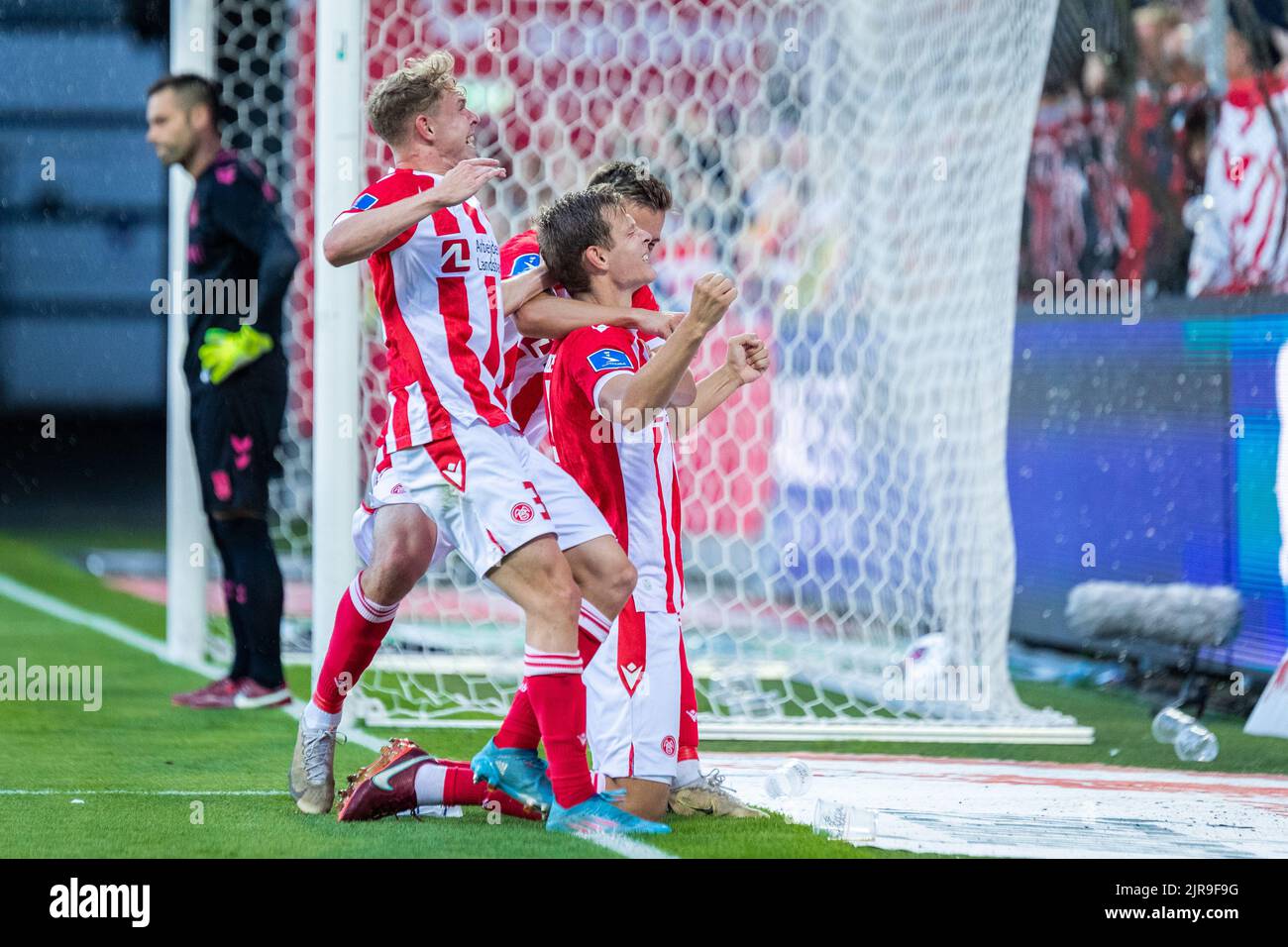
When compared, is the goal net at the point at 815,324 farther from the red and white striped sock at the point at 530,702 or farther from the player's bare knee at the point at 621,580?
the player's bare knee at the point at 621,580

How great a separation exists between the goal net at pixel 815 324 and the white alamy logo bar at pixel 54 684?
3.10ft

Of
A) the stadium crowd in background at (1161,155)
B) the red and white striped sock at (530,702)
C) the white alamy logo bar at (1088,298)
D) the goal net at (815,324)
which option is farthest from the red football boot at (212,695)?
the stadium crowd in background at (1161,155)

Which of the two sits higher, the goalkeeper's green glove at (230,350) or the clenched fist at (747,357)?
the goalkeeper's green glove at (230,350)

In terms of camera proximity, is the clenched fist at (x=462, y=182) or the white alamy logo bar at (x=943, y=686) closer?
the clenched fist at (x=462, y=182)

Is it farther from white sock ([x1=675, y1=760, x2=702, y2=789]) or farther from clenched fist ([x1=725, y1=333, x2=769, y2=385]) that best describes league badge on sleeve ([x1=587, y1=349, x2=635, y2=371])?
white sock ([x1=675, y1=760, x2=702, y2=789])

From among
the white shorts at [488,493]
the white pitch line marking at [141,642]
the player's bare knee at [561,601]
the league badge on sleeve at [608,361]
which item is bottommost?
the white pitch line marking at [141,642]

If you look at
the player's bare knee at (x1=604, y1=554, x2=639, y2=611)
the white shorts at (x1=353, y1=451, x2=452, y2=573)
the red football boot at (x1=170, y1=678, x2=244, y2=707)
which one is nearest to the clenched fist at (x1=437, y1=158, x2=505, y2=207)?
the white shorts at (x1=353, y1=451, x2=452, y2=573)

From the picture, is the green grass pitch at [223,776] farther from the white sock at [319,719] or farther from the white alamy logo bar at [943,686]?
the white alamy logo bar at [943,686]

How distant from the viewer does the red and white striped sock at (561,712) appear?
3834 millimetres

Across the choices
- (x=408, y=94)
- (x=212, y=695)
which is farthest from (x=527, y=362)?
(x=212, y=695)

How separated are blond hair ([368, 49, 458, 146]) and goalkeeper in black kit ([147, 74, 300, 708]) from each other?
6.26 feet
